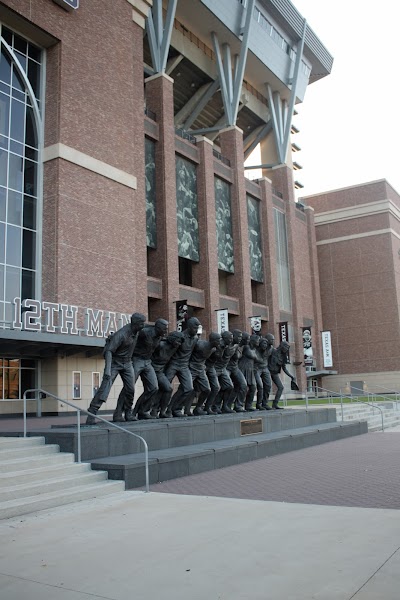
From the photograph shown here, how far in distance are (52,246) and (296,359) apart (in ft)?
88.1

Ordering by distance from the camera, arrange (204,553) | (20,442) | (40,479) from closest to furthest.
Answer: (204,553) < (40,479) < (20,442)

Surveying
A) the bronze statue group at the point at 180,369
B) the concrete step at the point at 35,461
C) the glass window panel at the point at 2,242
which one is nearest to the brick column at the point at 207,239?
the glass window panel at the point at 2,242

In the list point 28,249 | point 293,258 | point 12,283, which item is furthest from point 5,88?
point 293,258

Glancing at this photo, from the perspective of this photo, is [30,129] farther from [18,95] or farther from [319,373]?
[319,373]

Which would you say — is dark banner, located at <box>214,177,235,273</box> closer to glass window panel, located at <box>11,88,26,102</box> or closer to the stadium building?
the stadium building

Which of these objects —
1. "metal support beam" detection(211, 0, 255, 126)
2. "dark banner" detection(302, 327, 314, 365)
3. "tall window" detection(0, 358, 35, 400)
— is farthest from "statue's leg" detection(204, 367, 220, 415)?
"dark banner" detection(302, 327, 314, 365)

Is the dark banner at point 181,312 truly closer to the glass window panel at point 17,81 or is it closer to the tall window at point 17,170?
the tall window at point 17,170

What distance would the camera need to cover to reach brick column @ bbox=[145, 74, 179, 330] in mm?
33656

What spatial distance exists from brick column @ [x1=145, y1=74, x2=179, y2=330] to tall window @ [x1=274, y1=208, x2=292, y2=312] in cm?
1494

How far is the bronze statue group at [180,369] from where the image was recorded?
1229cm

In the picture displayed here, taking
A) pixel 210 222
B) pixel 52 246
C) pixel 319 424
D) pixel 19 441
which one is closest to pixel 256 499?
pixel 19 441

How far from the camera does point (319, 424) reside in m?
19.3

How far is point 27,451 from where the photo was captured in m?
9.51

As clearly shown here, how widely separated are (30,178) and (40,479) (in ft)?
65.6
